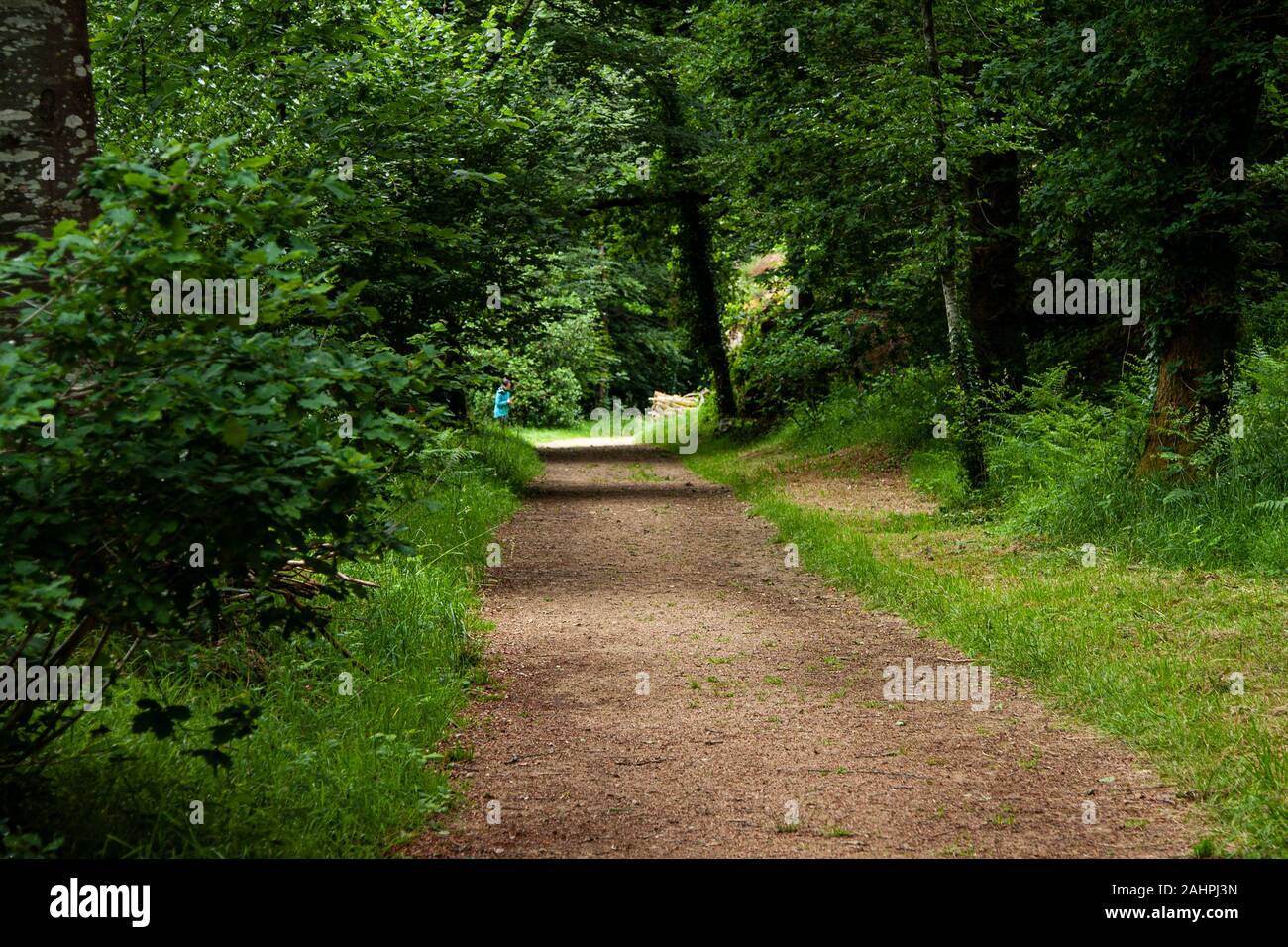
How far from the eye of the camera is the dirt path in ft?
15.9

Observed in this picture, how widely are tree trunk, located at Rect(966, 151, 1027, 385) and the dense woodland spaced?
0.06 meters

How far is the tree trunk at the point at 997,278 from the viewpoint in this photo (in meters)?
15.6

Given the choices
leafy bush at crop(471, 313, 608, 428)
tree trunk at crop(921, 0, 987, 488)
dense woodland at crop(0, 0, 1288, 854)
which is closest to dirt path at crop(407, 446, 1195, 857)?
dense woodland at crop(0, 0, 1288, 854)

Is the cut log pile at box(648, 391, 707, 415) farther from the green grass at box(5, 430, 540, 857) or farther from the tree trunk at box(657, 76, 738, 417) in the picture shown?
the green grass at box(5, 430, 540, 857)

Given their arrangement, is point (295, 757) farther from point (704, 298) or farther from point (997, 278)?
point (704, 298)

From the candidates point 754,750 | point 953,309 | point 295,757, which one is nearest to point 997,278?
point 953,309

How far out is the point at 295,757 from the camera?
16.9 feet

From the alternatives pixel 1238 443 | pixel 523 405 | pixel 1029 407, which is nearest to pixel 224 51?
pixel 1238 443

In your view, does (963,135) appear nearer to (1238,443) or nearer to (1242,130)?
(1242,130)

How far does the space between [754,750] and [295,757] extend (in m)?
2.39

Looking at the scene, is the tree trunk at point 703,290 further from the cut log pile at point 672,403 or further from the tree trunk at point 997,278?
the cut log pile at point 672,403

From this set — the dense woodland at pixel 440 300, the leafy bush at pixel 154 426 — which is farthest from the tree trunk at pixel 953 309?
the leafy bush at pixel 154 426

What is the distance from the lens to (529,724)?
6586mm

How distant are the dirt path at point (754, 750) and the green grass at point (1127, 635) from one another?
0.24 m
